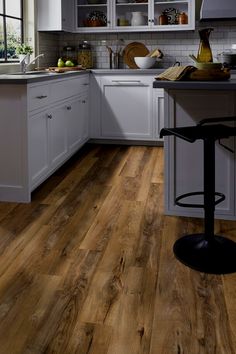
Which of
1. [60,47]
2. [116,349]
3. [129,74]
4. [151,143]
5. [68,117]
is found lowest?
[116,349]

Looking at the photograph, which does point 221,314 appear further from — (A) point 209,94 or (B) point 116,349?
(A) point 209,94

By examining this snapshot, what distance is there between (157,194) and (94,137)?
2.16m

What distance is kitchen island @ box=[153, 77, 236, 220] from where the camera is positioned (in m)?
2.78

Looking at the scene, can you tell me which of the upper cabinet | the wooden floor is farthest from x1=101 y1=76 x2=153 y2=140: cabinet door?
the wooden floor

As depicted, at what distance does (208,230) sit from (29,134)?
1.55m

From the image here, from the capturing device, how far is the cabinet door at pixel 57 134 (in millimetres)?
3887

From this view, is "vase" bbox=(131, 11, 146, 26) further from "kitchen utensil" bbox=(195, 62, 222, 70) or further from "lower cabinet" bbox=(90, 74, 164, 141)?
"kitchen utensil" bbox=(195, 62, 222, 70)

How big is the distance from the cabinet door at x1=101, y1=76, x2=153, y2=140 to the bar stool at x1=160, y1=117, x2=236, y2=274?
117 inches

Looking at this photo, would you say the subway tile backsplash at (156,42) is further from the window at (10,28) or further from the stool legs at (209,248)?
the stool legs at (209,248)

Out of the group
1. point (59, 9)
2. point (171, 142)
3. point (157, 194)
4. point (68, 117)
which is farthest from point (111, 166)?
point (59, 9)

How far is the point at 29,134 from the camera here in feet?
10.8

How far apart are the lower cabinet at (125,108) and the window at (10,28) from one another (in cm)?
101

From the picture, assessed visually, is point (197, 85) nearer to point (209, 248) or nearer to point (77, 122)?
point (209, 248)

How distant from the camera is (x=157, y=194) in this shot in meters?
3.54
